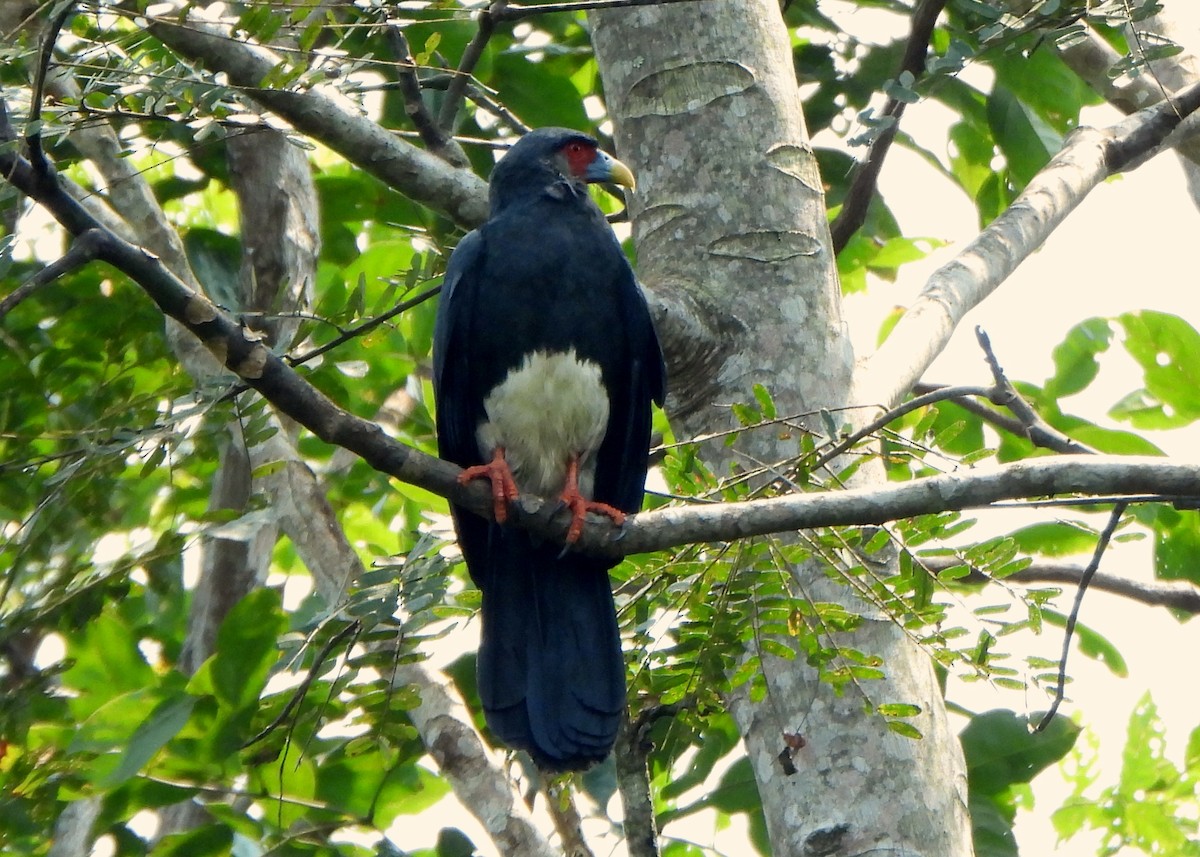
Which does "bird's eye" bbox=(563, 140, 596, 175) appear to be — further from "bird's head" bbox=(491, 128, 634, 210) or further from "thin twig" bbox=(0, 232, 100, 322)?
"thin twig" bbox=(0, 232, 100, 322)

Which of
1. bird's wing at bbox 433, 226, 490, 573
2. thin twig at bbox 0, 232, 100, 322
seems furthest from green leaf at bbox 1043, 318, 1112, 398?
thin twig at bbox 0, 232, 100, 322

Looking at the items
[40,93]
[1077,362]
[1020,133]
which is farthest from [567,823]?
[1020,133]

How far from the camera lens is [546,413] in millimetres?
3113

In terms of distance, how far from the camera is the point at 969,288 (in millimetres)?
3289

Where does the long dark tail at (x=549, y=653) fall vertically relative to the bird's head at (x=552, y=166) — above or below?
below

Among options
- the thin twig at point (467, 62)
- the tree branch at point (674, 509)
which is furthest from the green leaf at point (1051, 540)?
the thin twig at point (467, 62)

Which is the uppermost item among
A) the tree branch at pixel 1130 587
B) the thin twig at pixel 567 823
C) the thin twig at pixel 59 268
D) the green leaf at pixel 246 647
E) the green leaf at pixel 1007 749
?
the thin twig at pixel 59 268

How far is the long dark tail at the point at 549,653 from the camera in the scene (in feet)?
8.91

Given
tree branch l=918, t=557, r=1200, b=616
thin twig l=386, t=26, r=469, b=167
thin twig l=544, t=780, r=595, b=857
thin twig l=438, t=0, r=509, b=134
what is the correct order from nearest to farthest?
thin twig l=438, t=0, r=509, b=134 → thin twig l=386, t=26, r=469, b=167 → thin twig l=544, t=780, r=595, b=857 → tree branch l=918, t=557, r=1200, b=616

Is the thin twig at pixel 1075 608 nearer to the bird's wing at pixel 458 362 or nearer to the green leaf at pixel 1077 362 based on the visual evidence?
the bird's wing at pixel 458 362

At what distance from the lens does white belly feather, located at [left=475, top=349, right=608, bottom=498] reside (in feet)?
10.2

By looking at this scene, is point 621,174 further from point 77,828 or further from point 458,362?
point 77,828

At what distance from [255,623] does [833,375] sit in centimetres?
145

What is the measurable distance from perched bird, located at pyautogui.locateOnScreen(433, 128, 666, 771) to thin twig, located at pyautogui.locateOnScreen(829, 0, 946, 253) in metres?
0.56
